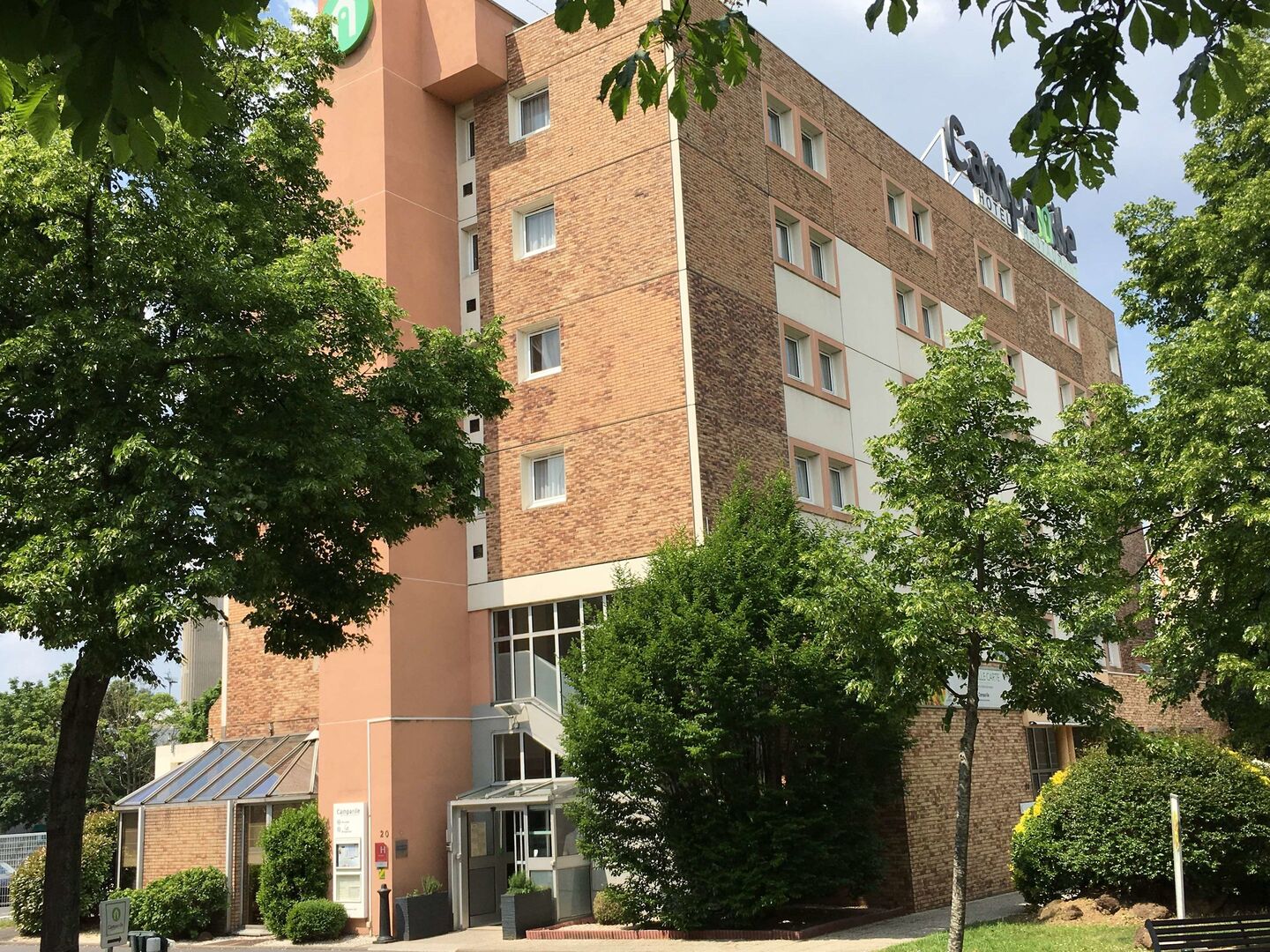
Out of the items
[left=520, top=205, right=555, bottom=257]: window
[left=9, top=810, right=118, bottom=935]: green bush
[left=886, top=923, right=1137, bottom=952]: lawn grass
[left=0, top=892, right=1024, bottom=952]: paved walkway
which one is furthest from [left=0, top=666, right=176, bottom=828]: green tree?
[left=886, top=923, right=1137, bottom=952]: lawn grass

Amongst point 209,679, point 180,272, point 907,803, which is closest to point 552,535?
point 907,803

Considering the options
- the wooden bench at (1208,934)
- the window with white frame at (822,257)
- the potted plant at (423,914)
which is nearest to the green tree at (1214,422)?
the wooden bench at (1208,934)

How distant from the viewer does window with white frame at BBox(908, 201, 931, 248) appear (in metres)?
34.2

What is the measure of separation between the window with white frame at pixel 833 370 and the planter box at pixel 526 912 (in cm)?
1318

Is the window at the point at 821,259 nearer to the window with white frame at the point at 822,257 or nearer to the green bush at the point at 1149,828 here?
the window with white frame at the point at 822,257

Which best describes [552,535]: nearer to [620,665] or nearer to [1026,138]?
[620,665]

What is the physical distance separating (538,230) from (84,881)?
17.9 meters

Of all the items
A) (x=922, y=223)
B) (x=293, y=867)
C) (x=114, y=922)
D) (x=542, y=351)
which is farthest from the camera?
(x=922, y=223)

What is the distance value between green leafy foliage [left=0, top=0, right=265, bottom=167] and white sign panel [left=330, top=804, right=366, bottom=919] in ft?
70.4

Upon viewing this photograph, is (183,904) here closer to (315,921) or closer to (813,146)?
(315,921)

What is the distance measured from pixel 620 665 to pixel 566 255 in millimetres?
9759

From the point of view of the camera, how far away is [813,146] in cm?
3025

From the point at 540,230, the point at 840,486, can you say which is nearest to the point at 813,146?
the point at 540,230

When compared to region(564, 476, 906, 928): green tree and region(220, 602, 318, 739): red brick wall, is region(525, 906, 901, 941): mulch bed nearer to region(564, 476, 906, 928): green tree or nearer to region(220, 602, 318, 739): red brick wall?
region(564, 476, 906, 928): green tree
